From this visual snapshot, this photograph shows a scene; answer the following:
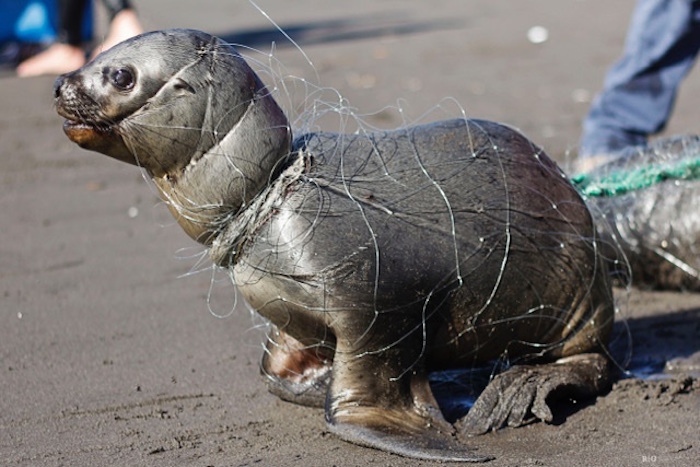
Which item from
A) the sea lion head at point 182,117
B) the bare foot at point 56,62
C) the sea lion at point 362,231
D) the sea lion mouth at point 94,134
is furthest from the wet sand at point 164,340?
the sea lion mouth at point 94,134

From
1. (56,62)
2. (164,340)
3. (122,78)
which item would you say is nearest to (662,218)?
(164,340)

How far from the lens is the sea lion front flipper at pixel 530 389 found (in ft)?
9.68

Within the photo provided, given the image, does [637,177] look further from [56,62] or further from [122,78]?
[56,62]

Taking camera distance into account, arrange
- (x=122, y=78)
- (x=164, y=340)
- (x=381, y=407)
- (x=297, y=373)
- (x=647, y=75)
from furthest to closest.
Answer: (x=647, y=75) < (x=164, y=340) < (x=297, y=373) < (x=381, y=407) < (x=122, y=78)

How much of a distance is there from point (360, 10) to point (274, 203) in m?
9.59

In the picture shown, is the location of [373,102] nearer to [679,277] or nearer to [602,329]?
[679,277]

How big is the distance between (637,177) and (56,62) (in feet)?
17.3

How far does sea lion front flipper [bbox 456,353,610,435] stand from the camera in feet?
9.68

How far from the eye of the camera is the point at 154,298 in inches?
161

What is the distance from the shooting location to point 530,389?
9.97 feet

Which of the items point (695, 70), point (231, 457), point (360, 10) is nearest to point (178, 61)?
point (231, 457)

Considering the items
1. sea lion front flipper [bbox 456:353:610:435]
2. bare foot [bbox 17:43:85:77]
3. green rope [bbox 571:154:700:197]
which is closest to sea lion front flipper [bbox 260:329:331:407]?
sea lion front flipper [bbox 456:353:610:435]

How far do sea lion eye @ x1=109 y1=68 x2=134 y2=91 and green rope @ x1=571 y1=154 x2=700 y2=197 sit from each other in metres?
1.61

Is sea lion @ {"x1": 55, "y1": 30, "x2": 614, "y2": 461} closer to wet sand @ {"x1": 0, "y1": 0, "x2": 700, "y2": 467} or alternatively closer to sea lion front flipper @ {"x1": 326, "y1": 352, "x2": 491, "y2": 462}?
sea lion front flipper @ {"x1": 326, "y1": 352, "x2": 491, "y2": 462}
